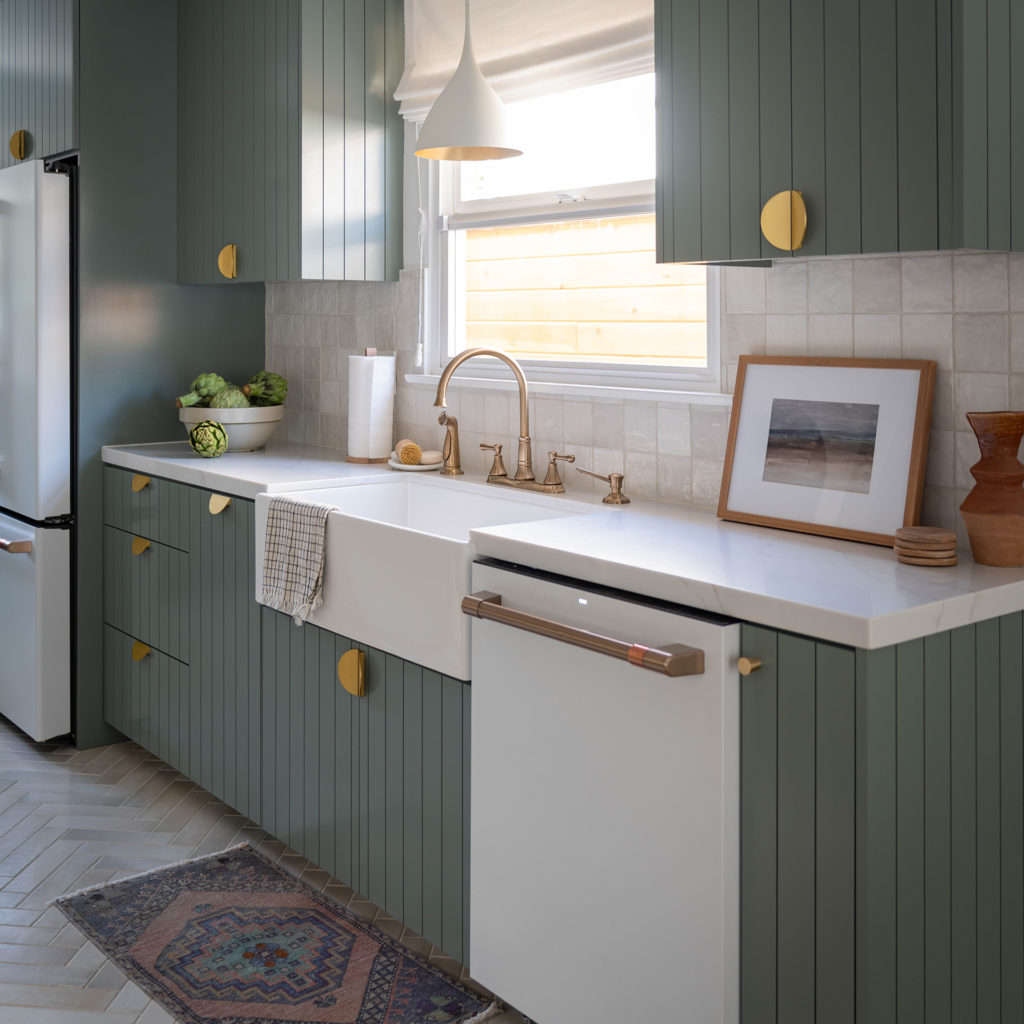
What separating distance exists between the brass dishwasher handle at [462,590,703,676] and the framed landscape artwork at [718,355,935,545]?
566mm

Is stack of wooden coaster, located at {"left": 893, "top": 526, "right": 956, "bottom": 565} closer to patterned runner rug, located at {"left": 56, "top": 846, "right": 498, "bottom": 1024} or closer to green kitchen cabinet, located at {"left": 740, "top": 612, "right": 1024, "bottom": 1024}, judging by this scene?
green kitchen cabinet, located at {"left": 740, "top": 612, "right": 1024, "bottom": 1024}

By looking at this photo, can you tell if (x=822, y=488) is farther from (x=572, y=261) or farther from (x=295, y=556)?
(x=295, y=556)

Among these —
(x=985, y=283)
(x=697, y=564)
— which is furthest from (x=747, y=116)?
(x=697, y=564)

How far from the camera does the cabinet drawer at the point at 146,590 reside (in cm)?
321

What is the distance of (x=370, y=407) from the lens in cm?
326

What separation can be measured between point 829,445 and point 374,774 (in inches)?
46.2

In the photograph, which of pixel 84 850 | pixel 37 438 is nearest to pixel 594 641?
pixel 84 850

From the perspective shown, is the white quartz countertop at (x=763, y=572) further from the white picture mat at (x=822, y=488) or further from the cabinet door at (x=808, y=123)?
the cabinet door at (x=808, y=123)

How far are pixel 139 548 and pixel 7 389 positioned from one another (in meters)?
0.78

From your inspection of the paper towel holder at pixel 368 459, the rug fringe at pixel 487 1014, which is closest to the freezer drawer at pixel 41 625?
the paper towel holder at pixel 368 459

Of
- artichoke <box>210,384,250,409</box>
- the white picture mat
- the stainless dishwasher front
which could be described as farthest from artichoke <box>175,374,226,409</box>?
the white picture mat

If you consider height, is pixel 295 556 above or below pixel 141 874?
above

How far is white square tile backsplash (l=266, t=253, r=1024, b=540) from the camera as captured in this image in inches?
76.4

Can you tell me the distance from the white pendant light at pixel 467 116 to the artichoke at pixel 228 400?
4.23 ft
